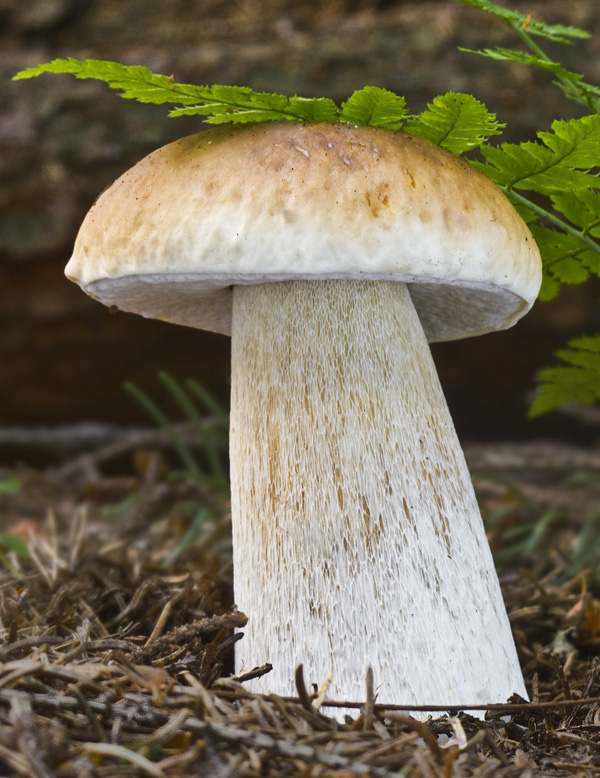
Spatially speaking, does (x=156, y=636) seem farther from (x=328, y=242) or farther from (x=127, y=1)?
(x=127, y=1)

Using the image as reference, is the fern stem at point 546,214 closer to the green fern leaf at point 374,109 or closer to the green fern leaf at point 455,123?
the green fern leaf at point 455,123

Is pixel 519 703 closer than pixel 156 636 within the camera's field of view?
Yes

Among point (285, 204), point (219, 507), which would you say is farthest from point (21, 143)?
point (285, 204)

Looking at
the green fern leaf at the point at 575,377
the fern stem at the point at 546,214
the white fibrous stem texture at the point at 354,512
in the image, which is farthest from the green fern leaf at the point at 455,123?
the green fern leaf at the point at 575,377

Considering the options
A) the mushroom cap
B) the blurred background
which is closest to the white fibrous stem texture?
the mushroom cap

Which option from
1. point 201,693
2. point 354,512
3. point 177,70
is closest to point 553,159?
point 354,512

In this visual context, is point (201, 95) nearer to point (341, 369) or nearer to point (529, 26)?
point (341, 369)
